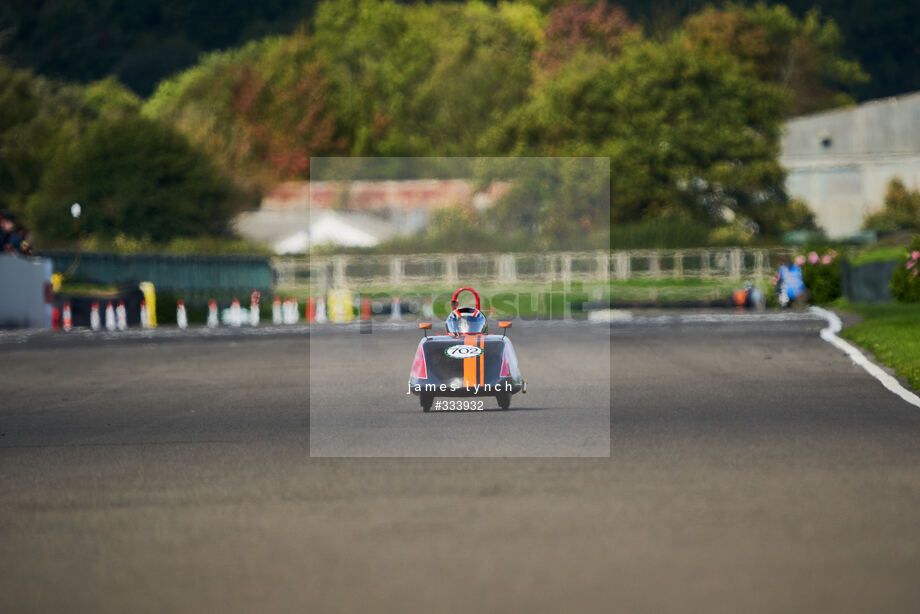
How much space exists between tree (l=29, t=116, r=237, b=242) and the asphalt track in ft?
181

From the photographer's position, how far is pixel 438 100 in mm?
110188

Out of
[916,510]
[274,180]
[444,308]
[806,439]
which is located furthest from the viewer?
[274,180]

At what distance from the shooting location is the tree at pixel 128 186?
236 feet

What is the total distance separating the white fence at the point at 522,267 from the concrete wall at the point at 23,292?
76.5 ft

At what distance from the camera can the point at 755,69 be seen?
350 ft

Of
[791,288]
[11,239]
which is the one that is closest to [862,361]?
[791,288]

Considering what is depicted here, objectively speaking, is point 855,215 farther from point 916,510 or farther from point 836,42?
point 916,510

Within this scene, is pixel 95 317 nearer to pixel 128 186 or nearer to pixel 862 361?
pixel 862 361

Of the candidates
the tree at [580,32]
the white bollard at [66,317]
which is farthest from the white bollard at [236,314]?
the tree at [580,32]

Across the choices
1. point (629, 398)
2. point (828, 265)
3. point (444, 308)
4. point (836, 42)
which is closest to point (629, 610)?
point (629, 398)

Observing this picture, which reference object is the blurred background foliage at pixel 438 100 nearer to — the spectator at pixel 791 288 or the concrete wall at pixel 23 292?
the spectator at pixel 791 288

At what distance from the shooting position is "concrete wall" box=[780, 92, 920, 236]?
270 feet

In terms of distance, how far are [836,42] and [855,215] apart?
3767 cm

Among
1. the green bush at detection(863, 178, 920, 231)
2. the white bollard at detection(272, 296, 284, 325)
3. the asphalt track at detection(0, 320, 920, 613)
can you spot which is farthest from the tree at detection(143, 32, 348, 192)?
the asphalt track at detection(0, 320, 920, 613)
